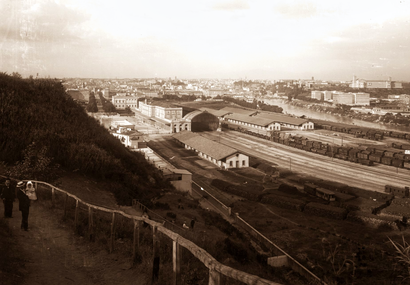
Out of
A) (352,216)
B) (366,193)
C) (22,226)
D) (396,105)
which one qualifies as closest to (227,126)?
(366,193)

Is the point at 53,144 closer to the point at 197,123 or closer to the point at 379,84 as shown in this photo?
the point at 197,123

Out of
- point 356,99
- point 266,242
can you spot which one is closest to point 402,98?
point 356,99

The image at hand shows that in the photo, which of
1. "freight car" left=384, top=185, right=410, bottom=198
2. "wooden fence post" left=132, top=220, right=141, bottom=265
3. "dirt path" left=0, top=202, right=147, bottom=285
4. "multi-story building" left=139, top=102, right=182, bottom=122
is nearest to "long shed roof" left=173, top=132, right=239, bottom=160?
"freight car" left=384, top=185, right=410, bottom=198

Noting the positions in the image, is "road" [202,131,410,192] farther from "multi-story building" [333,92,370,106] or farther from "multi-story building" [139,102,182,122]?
"multi-story building" [333,92,370,106]

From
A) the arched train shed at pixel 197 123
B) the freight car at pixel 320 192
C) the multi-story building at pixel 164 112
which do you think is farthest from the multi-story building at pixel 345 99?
the freight car at pixel 320 192

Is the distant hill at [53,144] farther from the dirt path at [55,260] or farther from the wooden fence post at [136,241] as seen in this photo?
the wooden fence post at [136,241]

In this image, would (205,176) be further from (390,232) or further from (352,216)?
(390,232)
